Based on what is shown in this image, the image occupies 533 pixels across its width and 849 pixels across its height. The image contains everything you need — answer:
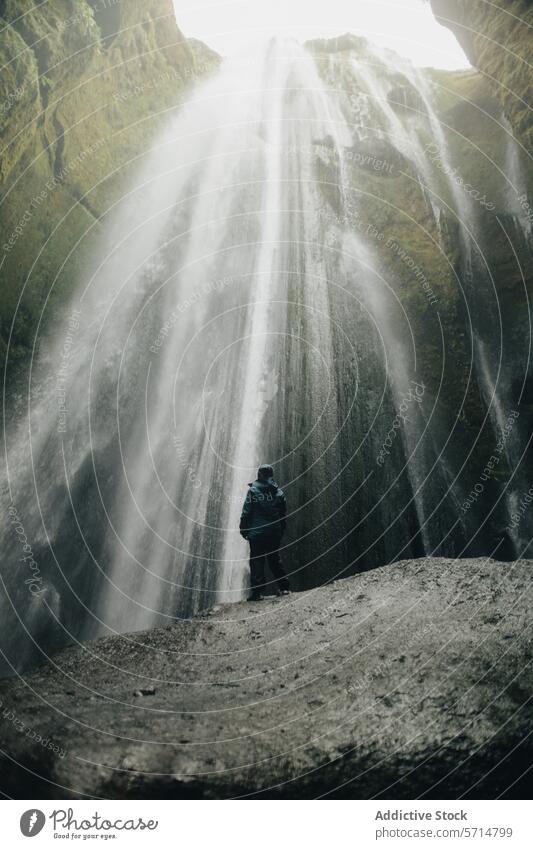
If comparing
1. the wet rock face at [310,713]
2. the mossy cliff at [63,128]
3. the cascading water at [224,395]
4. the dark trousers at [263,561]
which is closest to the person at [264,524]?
the dark trousers at [263,561]

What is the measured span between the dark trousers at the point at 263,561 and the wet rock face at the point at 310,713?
5.88 ft

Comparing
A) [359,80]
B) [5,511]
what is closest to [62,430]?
[5,511]

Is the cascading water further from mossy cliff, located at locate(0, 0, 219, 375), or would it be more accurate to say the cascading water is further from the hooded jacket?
the hooded jacket

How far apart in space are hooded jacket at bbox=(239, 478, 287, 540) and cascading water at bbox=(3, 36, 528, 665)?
3392mm

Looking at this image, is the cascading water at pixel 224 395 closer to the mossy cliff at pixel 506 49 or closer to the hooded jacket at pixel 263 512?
the mossy cliff at pixel 506 49

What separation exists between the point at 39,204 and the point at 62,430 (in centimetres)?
543

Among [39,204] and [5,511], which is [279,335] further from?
[5,511]

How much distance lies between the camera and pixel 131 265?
42.7 feet

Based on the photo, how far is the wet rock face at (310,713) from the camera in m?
3.21

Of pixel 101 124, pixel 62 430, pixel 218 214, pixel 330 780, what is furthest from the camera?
pixel 218 214

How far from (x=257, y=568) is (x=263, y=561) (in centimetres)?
17

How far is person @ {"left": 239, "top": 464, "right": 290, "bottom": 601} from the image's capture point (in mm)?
7891

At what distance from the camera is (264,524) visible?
26.0 ft

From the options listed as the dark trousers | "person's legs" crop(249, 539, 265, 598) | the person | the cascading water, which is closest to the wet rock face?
"person's legs" crop(249, 539, 265, 598)
